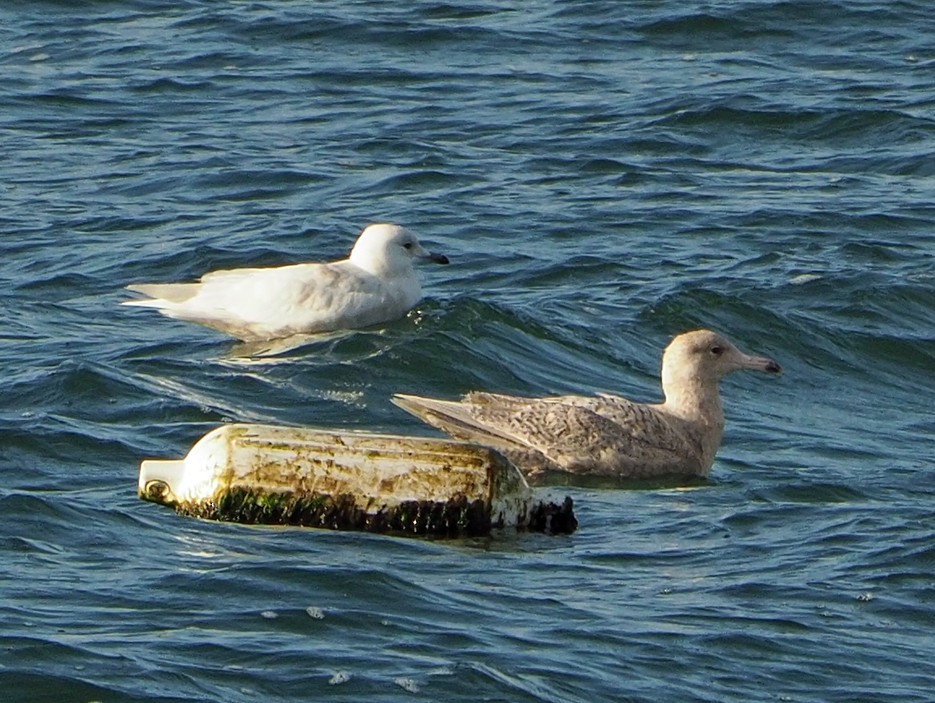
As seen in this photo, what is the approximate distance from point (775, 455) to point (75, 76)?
10223mm

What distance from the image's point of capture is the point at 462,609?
756 cm

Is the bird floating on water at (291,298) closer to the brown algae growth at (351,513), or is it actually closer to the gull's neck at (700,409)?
the gull's neck at (700,409)

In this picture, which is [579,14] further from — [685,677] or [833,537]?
[685,677]

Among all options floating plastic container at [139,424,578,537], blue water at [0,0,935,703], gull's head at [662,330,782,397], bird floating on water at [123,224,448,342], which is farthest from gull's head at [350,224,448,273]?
floating plastic container at [139,424,578,537]

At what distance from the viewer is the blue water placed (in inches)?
287

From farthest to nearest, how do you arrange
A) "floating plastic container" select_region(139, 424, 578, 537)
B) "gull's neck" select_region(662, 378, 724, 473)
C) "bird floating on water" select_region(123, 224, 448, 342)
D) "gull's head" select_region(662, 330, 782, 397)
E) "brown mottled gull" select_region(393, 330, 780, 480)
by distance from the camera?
"bird floating on water" select_region(123, 224, 448, 342) < "gull's head" select_region(662, 330, 782, 397) < "gull's neck" select_region(662, 378, 724, 473) < "brown mottled gull" select_region(393, 330, 780, 480) < "floating plastic container" select_region(139, 424, 578, 537)

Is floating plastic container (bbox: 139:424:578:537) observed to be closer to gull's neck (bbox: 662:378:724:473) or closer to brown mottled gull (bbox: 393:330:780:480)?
brown mottled gull (bbox: 393:330:780:480)

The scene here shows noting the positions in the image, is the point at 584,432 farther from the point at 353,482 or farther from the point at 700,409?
the point at 353,482

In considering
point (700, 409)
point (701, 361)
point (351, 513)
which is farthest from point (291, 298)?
point (351, 513)

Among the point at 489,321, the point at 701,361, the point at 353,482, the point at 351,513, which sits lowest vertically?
the point at 489,321

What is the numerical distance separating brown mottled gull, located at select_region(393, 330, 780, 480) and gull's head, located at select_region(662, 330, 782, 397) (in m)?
0.25

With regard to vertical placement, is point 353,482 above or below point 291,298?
above

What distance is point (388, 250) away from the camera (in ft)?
43.5

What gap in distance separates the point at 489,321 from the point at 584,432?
2621mm
